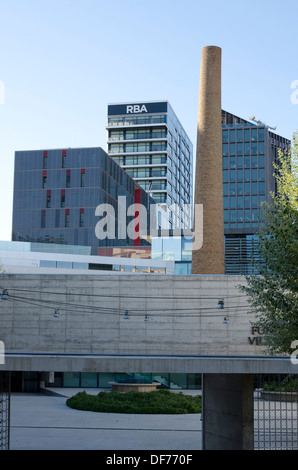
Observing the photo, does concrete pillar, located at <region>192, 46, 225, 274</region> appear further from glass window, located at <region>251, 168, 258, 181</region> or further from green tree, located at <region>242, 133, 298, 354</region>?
glass window, located at <region>251, 168, 258, 181</region>

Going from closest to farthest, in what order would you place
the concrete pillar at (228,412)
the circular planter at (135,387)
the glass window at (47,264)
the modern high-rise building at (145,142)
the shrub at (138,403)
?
the concrete pillar at (228,412) → the shrub at (138,403) → the circular planter at (135,387) → the glass window at (47,264) → the modern high-rise building at (145,142)

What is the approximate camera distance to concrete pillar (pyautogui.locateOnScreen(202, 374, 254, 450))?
20.3 metres

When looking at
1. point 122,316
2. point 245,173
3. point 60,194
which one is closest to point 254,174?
point 245,173

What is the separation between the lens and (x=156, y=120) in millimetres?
136750

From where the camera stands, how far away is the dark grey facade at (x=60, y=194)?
93.4 metres

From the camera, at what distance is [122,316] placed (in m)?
42.8

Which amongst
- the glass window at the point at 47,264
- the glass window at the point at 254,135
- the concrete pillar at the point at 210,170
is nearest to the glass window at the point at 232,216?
the glass window at the point at 254,135

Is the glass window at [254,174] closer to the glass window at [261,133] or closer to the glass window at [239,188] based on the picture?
the glass window at [239,188]

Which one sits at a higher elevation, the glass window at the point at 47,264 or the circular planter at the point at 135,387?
the glass window at the point at 47,264

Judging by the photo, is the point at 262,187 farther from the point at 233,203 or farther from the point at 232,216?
the point at 232,216

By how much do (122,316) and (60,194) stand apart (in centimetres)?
5504

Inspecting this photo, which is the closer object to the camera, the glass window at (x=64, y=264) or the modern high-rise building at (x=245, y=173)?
the glass window at (x=64, y=264)

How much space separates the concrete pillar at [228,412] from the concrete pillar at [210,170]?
2146cm

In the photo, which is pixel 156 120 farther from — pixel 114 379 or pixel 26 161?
pixel 114 379
